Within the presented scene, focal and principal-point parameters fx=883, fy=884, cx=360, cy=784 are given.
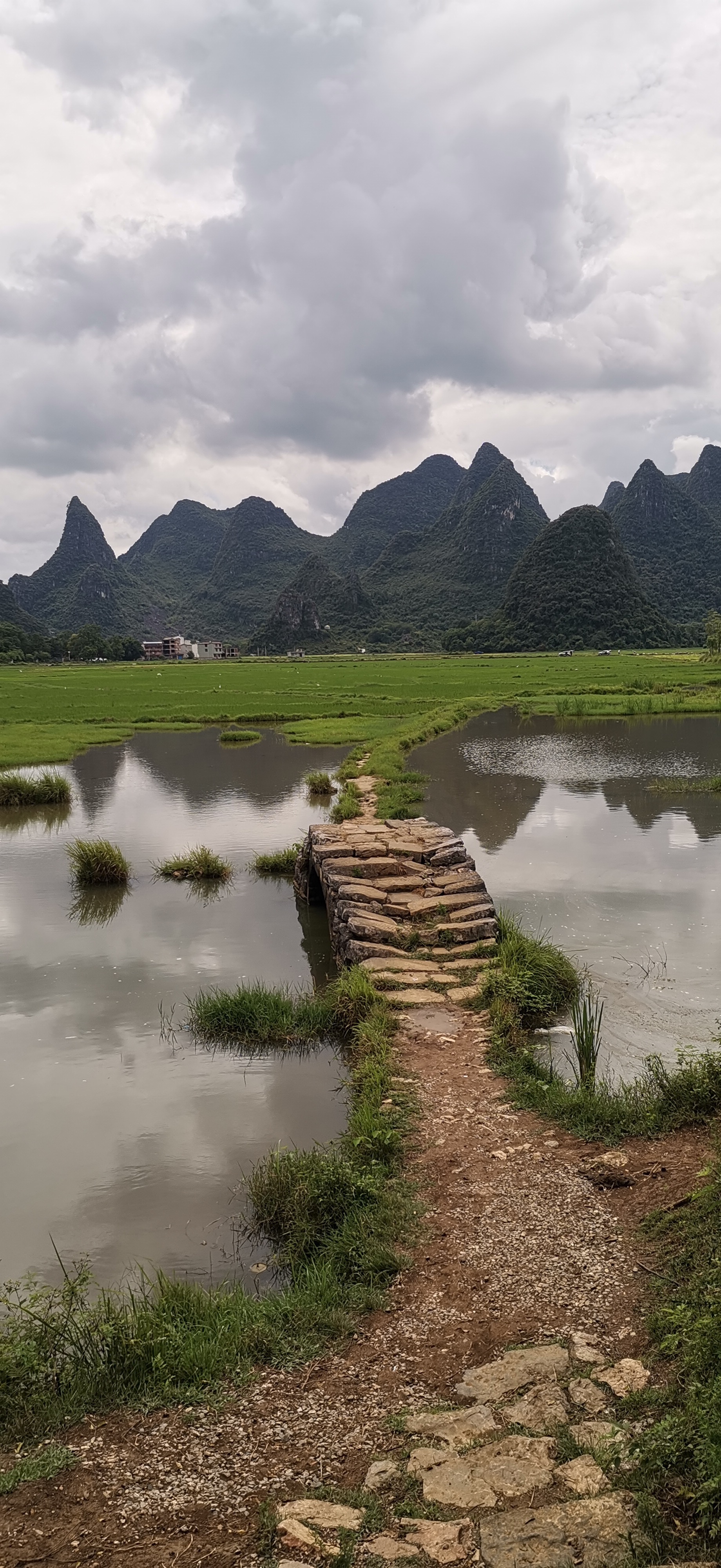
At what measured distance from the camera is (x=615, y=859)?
11.9 m

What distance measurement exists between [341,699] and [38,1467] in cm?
3377

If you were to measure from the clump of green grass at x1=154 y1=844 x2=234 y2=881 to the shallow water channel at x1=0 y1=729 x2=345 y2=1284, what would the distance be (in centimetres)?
22

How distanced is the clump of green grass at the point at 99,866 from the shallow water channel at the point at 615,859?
4.88 meters

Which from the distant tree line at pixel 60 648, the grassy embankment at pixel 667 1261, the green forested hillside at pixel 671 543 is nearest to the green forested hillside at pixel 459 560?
the green forested hillside at pixel 671 543

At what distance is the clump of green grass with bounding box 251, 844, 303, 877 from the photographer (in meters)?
12.4

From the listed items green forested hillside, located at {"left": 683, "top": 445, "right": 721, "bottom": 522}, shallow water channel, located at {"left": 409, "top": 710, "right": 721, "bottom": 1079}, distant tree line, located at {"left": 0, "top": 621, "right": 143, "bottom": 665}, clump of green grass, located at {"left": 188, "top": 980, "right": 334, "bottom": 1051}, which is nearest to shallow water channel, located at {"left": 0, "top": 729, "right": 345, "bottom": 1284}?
clump of green grass, located at {"left": 188, "top": 980, "right": 334, "bottom": 1051}

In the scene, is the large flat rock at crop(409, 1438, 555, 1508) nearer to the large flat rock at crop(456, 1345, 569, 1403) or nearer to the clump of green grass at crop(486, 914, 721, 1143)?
the large flat rock at crop(456, 1345, 569, 1403)

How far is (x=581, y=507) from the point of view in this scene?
319 ft

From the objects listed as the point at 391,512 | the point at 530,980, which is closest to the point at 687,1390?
the point at 530,980

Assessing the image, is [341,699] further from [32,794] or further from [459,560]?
[459,560]

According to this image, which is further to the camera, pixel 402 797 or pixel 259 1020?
pixel 402 797

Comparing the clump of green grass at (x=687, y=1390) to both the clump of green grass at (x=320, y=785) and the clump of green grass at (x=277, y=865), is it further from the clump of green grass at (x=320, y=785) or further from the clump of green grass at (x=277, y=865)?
the clump of green grass at (x=320, y=785)

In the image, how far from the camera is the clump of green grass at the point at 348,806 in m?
13.7

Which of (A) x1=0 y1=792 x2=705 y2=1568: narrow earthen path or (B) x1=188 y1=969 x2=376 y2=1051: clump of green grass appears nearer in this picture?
(A) x1=0 y1=792 x2=705 y2=1568: narrow earthen path
